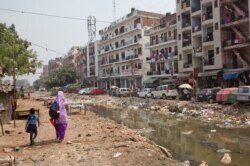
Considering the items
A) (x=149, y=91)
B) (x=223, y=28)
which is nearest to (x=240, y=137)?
(x=223, y=28)

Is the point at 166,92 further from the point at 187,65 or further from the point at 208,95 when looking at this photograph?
the point at 208,95

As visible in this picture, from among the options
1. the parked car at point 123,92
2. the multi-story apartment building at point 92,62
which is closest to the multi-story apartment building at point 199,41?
the parked car at point 123,92

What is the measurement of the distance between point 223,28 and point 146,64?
31.1 metres

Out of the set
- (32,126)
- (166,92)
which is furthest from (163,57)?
(32,126)

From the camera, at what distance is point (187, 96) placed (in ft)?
146

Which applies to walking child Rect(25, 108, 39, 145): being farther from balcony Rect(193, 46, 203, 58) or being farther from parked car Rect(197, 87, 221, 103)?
balcony Rect(193, 46, 203, 58)

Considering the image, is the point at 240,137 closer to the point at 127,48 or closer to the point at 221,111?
the point at 221,111

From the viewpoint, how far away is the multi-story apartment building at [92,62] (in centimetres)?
10665

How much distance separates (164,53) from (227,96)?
32.9 metres

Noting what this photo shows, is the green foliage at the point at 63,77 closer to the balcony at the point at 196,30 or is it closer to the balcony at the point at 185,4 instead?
the balcony at the point at 185,4

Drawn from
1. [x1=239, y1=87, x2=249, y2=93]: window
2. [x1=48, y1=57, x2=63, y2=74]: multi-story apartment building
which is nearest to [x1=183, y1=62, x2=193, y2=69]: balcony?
[x1=239, y1=87, x2=249, y2=93]: window

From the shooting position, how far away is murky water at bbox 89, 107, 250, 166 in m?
15.0

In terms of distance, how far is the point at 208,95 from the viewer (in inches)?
1447

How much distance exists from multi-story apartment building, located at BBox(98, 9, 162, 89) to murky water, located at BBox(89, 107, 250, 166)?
166 ft
